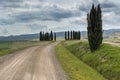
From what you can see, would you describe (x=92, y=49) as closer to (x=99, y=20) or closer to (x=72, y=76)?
(x=99, y=20)

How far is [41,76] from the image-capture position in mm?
23391

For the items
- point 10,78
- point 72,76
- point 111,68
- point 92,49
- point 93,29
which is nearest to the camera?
point 10,78

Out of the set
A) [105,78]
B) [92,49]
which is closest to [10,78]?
[105,78]

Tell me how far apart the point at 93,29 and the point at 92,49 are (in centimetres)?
465

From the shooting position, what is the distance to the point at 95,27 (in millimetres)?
47125

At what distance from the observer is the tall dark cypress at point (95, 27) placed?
45931mm

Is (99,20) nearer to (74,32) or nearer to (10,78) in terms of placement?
(10,78)

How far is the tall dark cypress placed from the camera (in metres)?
45.9

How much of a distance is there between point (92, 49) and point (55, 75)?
21.4 metres

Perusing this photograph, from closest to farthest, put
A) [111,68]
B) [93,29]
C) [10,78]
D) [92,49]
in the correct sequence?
[10,78] < [111,68] < [92,49] < [93,29]

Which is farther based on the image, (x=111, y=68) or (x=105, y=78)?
(x=111, y=68)

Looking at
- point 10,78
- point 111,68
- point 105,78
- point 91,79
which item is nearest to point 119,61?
point 111,68

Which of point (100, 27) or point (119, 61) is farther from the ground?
point (100, 27)

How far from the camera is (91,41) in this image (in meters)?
46.0
